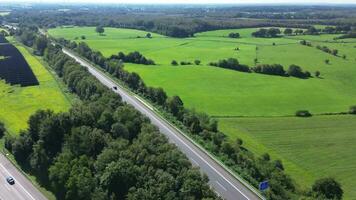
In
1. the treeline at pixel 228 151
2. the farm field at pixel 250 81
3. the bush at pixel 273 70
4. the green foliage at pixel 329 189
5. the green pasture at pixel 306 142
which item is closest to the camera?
the green foliage at pixel 329 189

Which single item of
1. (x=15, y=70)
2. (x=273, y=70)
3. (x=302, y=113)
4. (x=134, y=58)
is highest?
(x=302, y=113)

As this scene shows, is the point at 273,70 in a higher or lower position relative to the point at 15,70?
higher

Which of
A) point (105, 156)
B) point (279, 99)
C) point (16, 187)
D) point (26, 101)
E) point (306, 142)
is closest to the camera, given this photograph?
point (105, 156)

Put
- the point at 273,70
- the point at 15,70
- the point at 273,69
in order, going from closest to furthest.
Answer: the point at 15,70 < the point at 273,69 < the point at 273,70

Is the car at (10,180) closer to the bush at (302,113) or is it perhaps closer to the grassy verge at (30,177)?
the grassy verge at (30,177)

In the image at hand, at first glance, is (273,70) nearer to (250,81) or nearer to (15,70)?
(250,81)

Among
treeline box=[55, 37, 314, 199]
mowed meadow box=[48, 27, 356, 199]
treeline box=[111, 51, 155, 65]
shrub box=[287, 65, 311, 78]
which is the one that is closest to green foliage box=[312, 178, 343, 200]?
treeline box=[55, 37, 314, 199]

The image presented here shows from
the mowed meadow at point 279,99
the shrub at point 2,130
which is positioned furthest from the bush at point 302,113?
the shrub at point 2,130

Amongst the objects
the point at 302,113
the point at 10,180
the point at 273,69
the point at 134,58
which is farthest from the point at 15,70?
the point at 302,113
